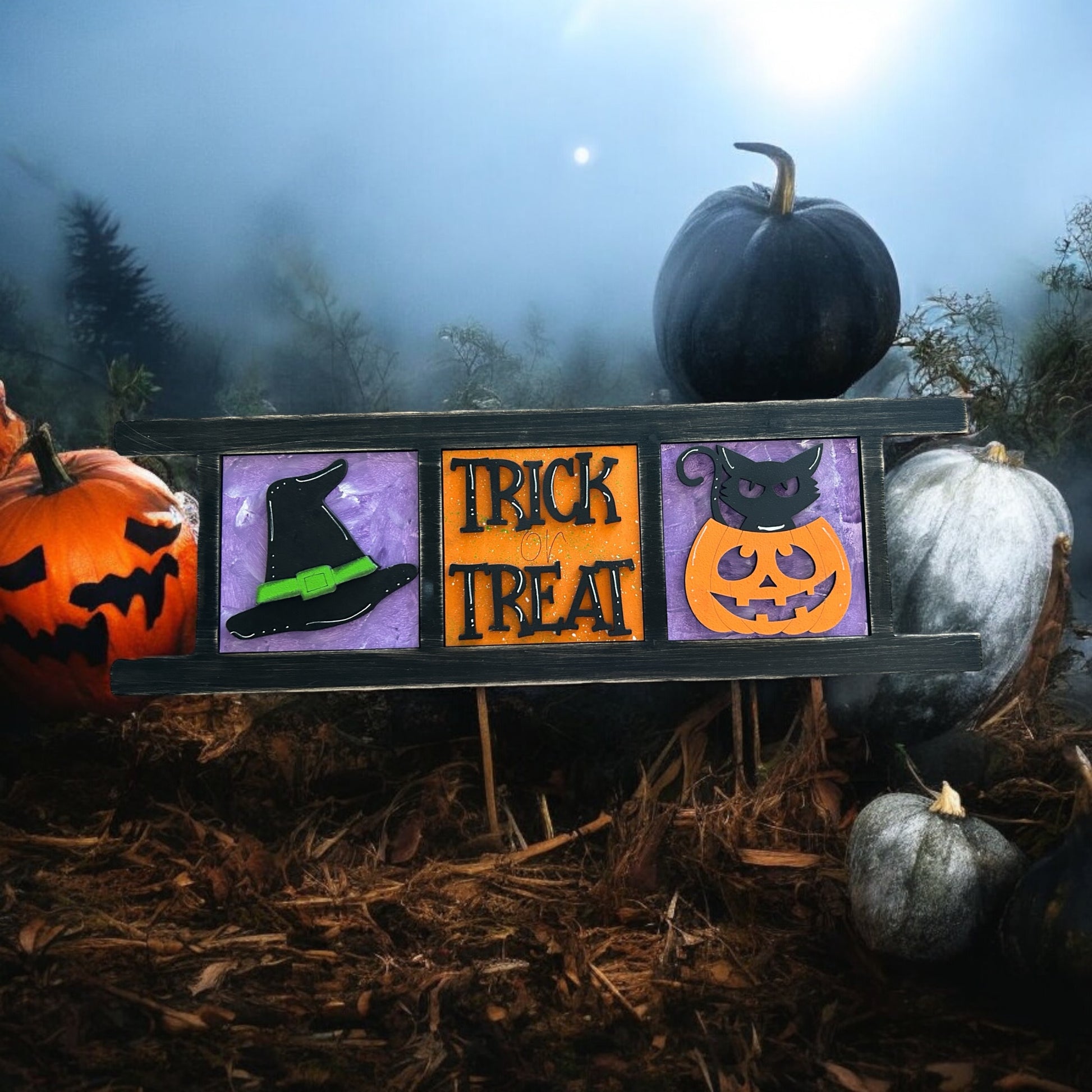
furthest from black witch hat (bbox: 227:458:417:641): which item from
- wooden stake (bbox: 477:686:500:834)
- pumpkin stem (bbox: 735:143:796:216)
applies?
pumpkin stem (bbox: 735:143:796:216)

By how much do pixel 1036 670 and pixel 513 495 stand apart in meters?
1.64

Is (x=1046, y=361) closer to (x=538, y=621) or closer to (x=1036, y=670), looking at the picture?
(x=1036, y=670)

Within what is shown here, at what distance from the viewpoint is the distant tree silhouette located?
4.96m

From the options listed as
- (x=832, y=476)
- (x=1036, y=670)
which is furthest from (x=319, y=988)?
(x=1036, y=670)

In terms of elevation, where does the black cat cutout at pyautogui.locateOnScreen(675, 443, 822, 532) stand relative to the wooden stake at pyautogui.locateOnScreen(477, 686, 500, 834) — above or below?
above

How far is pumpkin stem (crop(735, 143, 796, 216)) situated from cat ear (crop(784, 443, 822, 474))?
83 cm

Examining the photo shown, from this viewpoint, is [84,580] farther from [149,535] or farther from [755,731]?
[755,731]

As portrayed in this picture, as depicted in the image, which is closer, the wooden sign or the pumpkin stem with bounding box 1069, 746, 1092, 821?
the pumpkin stem with bounding box 1069, 746, 1092, 821

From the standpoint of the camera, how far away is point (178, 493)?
4004 millimetres

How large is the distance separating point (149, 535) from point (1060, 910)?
2.65 metres

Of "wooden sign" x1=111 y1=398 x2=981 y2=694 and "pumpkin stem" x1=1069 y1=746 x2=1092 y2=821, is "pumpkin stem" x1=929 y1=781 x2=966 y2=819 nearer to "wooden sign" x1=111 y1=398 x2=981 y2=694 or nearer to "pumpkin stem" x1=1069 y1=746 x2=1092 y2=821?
"pumpkin stem" x1=1069 y1=746 x2=1092 y2=821

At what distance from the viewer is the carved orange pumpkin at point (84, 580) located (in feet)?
11.5

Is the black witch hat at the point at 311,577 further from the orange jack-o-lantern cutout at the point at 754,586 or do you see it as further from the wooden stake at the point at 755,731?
the wooden stake at the point at 755,731

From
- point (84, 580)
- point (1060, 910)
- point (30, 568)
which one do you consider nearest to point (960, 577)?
point (1060, 910)
